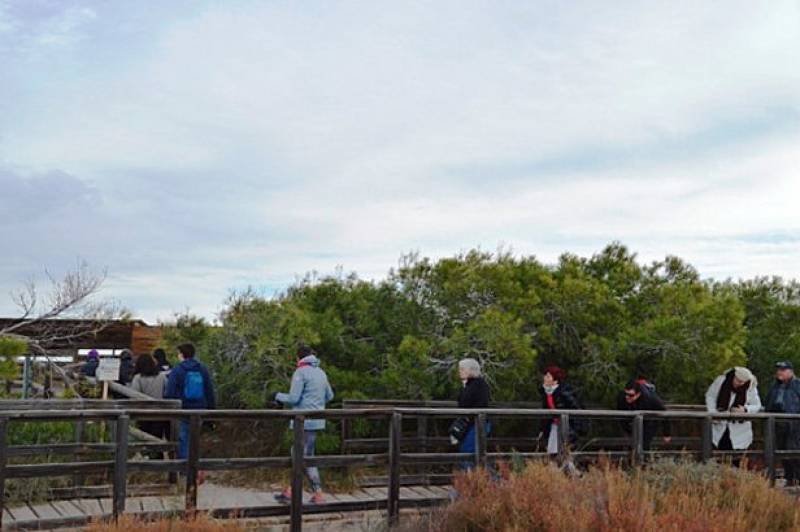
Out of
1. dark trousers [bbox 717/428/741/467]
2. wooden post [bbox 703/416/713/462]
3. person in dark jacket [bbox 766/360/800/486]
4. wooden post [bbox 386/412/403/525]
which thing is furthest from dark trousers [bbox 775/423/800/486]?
wooden post [bbox 386/412/403/525]

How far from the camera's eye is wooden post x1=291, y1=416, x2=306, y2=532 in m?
8.27

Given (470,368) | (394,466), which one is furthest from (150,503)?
(470,368)

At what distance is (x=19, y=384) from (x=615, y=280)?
1160cm

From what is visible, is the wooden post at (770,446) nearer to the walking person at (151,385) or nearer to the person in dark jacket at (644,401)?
the person in dark jacket at (644,401)

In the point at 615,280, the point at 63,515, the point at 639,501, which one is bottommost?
the point at 63,515

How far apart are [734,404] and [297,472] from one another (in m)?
5.40

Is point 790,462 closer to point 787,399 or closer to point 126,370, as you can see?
point 787,399

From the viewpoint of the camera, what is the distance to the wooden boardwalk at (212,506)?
763 cm

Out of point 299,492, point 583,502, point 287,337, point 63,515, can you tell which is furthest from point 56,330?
point 583,502

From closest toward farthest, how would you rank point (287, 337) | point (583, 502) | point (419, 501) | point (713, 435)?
point (583, 502), point (419, 501), point (713, 435), point (287, 337)

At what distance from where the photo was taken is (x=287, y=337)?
1298 cm

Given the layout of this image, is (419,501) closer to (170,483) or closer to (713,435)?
(170,483)

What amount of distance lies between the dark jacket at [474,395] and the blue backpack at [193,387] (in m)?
3.30

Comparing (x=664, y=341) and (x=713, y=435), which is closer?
(x=713, y=435)
